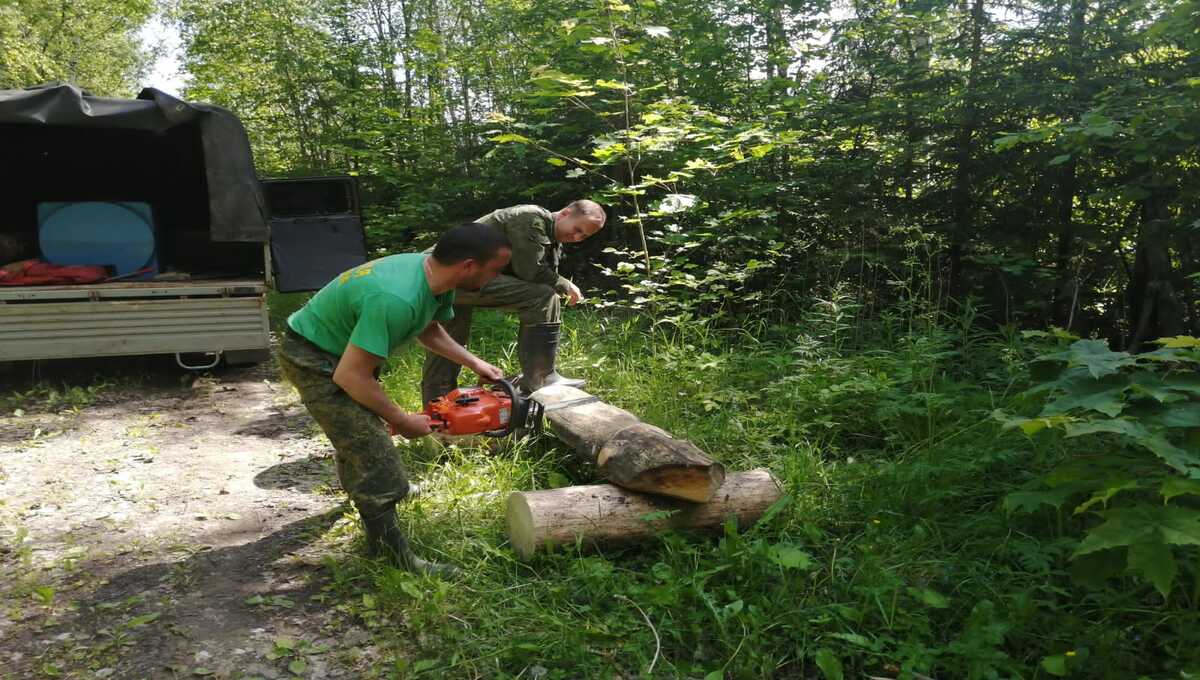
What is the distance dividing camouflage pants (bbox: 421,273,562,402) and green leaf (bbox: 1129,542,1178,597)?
3597 millimetres

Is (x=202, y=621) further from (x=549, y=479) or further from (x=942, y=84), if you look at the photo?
(x=942, y=84)

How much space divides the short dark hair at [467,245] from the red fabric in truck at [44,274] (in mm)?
5531

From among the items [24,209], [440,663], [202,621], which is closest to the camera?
[440,663]

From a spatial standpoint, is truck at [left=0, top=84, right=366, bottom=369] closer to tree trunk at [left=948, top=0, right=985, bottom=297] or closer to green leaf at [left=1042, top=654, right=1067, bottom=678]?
tree trunk at [left=948, top=0, right=985, bottom=297]

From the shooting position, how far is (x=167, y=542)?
3727 mm

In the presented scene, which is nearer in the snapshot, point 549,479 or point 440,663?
point 440,663

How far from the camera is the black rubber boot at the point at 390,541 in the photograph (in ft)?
10.9

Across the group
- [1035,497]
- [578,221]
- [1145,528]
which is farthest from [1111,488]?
[578,221]

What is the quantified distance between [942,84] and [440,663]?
642cm

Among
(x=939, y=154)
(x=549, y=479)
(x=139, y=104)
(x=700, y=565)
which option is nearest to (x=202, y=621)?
(x=549, y=479)

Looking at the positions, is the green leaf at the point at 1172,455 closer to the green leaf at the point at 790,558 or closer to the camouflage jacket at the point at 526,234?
the green leaf at the point at 790,558

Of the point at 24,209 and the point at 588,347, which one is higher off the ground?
the point at 24,209

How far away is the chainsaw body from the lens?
3.52 metres

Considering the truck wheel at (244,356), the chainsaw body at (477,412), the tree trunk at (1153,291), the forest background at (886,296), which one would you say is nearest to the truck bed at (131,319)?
the truck wheel at (244,356)
